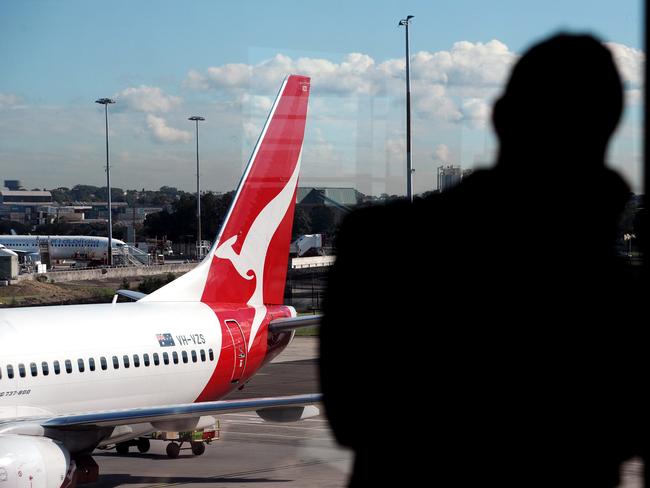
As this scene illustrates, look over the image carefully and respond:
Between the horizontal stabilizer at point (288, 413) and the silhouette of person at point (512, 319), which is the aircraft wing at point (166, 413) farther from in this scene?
the silhouette of person at point (512, 319)

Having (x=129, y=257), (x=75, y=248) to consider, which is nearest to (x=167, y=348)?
(x=129, y=257)

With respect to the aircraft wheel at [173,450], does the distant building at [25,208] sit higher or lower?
higher

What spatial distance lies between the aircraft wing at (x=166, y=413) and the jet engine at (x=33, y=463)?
517 millimetres

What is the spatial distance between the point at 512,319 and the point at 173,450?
16.1 m

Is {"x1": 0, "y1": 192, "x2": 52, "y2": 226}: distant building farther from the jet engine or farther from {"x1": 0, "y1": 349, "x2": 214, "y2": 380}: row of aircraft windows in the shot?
the jet engine

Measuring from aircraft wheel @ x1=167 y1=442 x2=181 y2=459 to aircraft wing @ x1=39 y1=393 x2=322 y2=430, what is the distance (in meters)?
4.47

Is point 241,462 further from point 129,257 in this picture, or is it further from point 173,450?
point 129,257

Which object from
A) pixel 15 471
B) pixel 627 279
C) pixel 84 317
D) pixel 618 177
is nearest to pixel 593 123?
pixel 618 177

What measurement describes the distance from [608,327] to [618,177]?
0.94ft

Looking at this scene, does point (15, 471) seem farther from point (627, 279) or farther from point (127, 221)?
point (127, 221)

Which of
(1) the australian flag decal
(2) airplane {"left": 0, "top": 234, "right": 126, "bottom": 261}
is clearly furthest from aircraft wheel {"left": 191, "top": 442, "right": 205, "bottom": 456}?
(2) airplane {"left": 0, "top": 234, "right": 126, "bottom": 261}

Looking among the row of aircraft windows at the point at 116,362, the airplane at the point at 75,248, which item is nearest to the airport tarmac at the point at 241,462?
the row of aircraft windows at the point at 116,362

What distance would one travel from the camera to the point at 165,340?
15445 mm

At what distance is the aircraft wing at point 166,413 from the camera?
11648 mm
